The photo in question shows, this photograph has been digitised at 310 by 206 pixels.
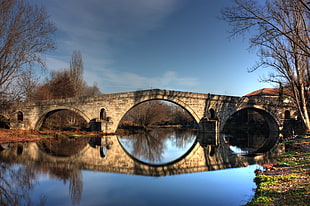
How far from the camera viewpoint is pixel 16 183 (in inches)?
225

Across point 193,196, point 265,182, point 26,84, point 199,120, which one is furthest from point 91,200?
point 199,120

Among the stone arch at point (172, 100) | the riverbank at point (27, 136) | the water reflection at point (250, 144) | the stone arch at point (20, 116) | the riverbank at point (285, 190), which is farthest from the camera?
the stone arch at point (20, 116)

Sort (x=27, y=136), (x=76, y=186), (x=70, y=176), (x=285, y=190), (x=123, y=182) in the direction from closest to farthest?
(x=285, y=190) → (x=76, y=186) → (x=123, y=182) → (x=70, y=176) → (x=27, y=136)

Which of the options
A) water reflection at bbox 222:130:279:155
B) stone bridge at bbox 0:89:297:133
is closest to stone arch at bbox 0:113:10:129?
stone bridge at bbox 0:89:297:133

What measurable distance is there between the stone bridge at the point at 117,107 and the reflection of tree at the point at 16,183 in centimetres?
1227

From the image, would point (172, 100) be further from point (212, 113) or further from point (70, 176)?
point (70, 176)

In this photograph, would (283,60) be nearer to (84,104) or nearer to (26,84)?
(84,104)

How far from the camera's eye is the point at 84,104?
20.2 m

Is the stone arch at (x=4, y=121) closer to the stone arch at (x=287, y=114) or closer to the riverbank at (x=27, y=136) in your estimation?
the riverbank at (x=27, y=136)

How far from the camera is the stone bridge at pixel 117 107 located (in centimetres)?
1983

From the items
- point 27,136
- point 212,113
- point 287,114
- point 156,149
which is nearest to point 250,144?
point 156,149

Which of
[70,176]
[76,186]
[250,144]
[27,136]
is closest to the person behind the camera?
[76,186]

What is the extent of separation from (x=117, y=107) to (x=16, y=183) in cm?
1426

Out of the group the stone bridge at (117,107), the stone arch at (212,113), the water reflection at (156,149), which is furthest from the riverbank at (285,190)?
the stone arch at (212,113)
